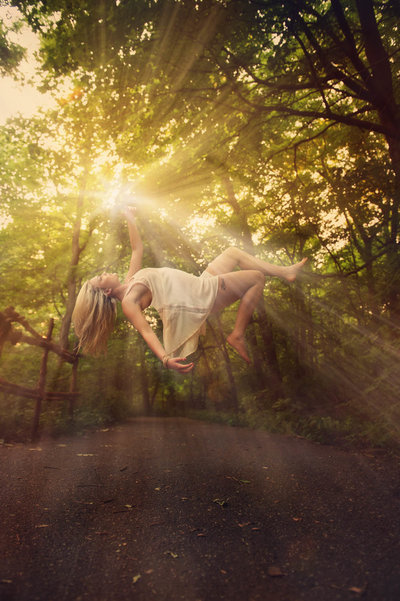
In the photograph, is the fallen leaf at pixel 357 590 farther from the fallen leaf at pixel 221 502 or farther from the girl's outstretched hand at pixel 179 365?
the fallen leaf at pixel 221 502

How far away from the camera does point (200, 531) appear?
7.97ft

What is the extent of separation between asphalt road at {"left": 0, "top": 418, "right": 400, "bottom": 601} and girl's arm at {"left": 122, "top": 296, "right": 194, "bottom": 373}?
1.11 m

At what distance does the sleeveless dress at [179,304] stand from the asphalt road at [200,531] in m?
1.21

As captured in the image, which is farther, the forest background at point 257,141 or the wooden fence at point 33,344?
the wooden fence at point 33,344

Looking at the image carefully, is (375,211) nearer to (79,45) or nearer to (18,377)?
(79,45)

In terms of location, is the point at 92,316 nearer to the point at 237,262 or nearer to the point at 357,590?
the point at 237,262

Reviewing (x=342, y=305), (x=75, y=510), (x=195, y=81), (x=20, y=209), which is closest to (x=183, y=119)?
(x=195, y=81)

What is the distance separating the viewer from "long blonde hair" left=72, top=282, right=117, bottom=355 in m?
2.29

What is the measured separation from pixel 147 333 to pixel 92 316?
1.94 feet

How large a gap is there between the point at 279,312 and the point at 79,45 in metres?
9.28

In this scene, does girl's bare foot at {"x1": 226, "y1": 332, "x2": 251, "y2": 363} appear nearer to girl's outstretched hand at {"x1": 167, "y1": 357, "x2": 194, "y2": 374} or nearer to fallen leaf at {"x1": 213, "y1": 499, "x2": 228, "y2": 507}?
girl's outstretched hand at {"x1": 167, "y1": 357, "x2": 194, "y2": 374}

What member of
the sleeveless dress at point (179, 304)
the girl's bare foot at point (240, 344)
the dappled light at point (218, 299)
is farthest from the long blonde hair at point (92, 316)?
the girl's bare foot at point (240, 344)

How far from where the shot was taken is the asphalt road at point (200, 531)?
67.5 inches

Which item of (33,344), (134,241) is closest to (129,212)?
(134,241)
